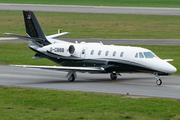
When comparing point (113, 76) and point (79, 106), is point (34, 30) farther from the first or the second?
point (79, 106)

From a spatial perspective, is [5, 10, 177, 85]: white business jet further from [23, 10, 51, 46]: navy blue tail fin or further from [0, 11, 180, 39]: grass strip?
[0, 11, 180, 39]: grass strip

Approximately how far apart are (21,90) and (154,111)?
35.5 ft

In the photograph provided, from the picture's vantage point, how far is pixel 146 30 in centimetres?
8062

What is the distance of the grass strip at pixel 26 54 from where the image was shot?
44.3 metres

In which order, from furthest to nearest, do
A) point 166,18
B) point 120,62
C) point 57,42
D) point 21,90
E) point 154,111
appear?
point 166,18 < point 57,42 < point 120,62 < point 21,90 < point 154,111

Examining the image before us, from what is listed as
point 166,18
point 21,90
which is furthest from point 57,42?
point 166,18

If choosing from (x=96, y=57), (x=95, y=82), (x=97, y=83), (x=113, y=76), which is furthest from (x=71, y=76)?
(x=113, y=76)

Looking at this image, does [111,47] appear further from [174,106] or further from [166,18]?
[166,18]

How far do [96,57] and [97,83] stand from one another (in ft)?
8.19

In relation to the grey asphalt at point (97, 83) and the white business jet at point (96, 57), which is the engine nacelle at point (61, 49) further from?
the grey asphalt at point (97, 83)

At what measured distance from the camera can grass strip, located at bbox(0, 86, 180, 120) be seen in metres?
19.5

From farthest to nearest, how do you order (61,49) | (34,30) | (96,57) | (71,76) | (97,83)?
(34,30), (61,49), (96,57), (71,76), (97,83)

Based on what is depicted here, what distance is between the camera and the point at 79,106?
71.6 feet

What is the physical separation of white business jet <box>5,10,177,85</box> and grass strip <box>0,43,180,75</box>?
6965 mm
